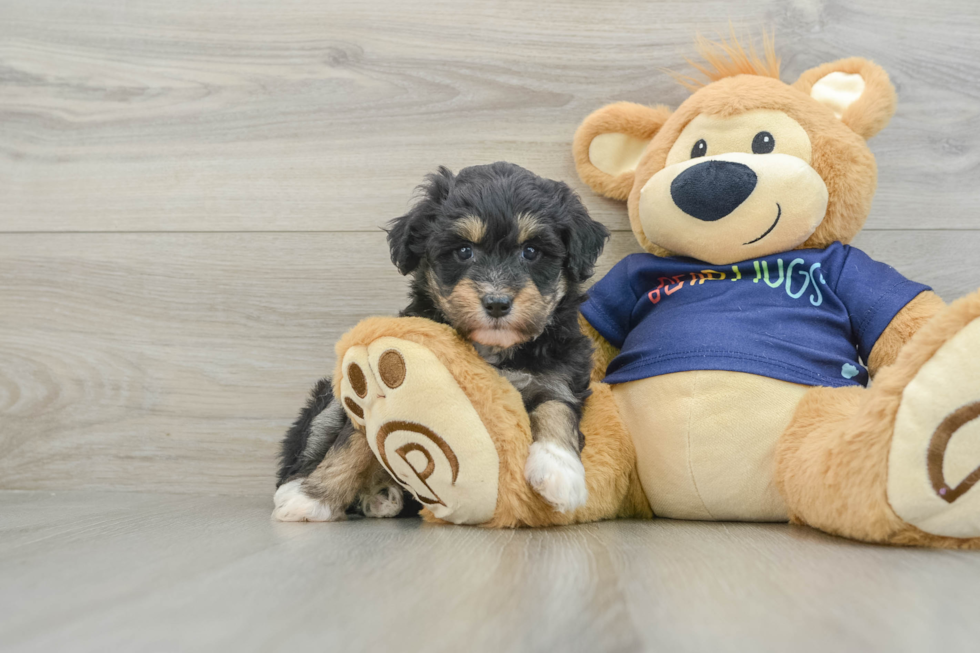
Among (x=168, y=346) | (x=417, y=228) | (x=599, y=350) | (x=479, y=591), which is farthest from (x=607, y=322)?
(x=168, y=346)

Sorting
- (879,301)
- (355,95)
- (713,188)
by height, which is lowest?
(879,301)

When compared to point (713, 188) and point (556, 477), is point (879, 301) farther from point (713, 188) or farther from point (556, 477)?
point (556, 477)

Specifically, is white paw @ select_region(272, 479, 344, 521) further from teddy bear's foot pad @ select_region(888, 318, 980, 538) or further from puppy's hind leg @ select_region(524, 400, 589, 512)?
teddy bear's foot pad @ select_region(888, 318, 980, 538)

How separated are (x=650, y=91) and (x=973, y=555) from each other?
4.64 feet

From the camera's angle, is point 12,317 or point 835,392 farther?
point 12,317

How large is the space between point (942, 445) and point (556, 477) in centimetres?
61

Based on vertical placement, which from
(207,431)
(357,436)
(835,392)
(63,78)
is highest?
(63,78)

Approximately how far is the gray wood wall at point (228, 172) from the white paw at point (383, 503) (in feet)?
1.79

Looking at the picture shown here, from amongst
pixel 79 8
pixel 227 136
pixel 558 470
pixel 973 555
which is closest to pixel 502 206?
pixel 558 470

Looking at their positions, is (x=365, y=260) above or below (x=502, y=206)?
below

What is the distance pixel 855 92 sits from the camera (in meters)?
1.67

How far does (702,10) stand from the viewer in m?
1.96

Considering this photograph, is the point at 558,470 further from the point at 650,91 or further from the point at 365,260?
the point at 650,91

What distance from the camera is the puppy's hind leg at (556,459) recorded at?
1.27 meters
